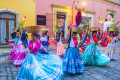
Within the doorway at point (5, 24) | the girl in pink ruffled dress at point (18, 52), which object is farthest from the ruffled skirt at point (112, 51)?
the doorway at point (5, 24)

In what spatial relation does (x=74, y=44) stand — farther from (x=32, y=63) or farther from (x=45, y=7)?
(x=45, y=7)

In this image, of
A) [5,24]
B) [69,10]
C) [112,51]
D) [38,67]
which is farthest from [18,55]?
[69,10]

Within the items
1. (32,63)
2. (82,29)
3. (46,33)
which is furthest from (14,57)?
(82,29)

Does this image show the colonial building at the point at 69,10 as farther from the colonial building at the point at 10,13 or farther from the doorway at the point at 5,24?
the doorway at the point at 5,24

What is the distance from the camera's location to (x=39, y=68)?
9.48ft

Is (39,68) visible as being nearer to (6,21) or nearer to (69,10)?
(6,21)

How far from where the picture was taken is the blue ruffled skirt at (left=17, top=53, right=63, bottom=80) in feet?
9.09

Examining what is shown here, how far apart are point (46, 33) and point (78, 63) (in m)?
2.57

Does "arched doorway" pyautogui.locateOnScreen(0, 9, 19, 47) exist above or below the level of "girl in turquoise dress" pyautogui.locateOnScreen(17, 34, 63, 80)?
above

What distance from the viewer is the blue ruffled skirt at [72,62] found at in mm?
3929

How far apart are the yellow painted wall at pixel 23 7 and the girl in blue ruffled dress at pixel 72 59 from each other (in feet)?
21.8

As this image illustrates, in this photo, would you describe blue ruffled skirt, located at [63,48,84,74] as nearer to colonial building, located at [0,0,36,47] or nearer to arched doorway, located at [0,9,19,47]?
colonial building, located at [0,0,36,47]

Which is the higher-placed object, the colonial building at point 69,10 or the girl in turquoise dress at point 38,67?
the colonial building at point 69,10

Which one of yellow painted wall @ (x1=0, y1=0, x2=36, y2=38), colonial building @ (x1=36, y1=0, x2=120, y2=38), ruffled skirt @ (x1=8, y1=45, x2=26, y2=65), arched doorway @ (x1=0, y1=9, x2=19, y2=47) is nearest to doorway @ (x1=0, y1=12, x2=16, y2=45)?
arched doorway @ (x1=0, y1=9, x2=19, y2=47)
